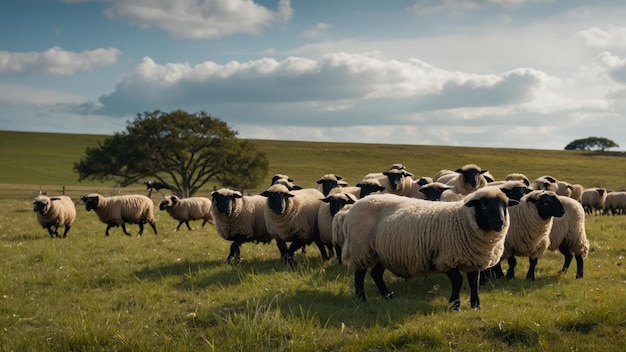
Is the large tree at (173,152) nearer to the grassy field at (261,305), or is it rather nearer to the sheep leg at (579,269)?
the grassy field at (261,305)

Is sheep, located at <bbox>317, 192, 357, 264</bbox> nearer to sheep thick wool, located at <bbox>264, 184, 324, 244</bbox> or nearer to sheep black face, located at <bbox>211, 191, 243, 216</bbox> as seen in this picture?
sheep thick wool, located at <bbox>264, 184, 324, 244</bbox>

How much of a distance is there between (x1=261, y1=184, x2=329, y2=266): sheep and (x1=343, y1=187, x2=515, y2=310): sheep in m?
3.20

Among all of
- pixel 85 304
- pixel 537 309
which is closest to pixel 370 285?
pixel 537 309

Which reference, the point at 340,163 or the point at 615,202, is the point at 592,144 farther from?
the point at 615,202

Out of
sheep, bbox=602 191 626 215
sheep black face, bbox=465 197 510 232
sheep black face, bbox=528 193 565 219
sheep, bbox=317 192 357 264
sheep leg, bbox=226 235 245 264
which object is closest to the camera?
sheep black face, bbox=465 197 510 232

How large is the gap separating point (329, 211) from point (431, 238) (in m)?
4.24

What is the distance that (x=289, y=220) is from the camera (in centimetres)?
1228

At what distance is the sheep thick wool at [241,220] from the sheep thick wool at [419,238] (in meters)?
4.45

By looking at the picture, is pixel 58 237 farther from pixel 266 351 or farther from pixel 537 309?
pixel 537 309

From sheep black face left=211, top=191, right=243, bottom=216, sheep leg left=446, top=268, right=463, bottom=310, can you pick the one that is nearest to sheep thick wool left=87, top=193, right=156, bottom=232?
sheep black face left=211, top=191, right=243, bottom=216

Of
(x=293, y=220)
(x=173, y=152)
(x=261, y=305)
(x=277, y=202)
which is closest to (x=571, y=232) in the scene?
(x=293, y=220)

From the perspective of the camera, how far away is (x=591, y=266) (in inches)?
462

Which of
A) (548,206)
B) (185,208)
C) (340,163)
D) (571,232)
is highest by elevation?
(548,206)

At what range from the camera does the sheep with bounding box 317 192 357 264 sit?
38.2 ft
